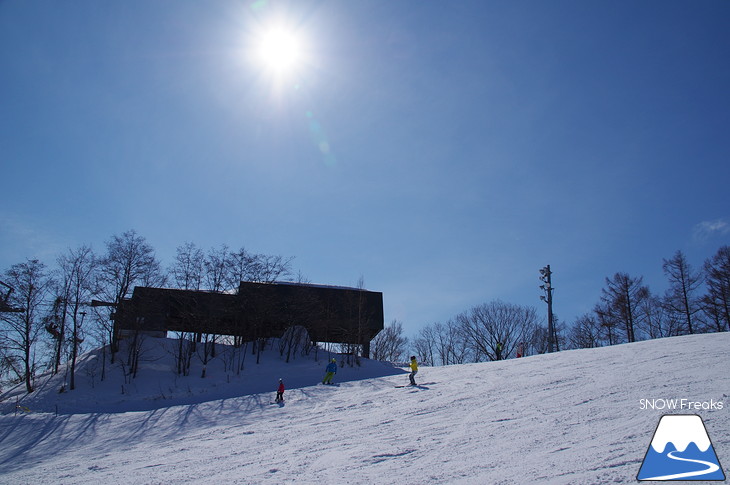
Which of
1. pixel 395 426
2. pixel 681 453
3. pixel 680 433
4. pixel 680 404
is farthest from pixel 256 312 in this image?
pixel 681 453

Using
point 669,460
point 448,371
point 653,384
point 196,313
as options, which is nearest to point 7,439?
point 196,313

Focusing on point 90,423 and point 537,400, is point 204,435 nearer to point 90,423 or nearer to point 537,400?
point 90,423

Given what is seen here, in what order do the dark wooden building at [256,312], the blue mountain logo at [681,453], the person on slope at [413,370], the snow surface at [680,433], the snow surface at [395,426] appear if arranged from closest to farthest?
the blue mountain logo at [681,453], the snow surface at [680,433], the snow surface at [395,426], the person on slope at [413,370], the dark wooden building at [256,312]

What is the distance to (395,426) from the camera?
43.5 feet

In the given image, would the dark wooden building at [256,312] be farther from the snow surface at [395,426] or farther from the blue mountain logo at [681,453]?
the blue mountain logo at [681,453]

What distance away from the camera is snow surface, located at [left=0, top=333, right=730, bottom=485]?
8.83m

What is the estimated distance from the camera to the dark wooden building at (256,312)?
31.0m

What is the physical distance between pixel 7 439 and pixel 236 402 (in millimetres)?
9169

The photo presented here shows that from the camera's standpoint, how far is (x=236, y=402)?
21.5m

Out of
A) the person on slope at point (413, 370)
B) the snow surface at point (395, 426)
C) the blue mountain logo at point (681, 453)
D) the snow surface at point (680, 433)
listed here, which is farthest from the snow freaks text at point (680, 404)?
the person on slope at point (413, 370)

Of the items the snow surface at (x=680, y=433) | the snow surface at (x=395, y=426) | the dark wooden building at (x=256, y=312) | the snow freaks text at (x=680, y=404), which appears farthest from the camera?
the dark wooden building at (x=256, y=312)

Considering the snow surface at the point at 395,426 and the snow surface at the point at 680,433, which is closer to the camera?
the snow surface at the point at 680,433

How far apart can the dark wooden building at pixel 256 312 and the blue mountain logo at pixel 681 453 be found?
25684 mm

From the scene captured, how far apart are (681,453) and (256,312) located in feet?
95.6
